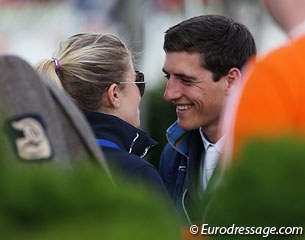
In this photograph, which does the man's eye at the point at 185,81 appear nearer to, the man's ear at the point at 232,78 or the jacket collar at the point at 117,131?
the man's ear at the point at 232,78

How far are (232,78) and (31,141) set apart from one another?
2320mm

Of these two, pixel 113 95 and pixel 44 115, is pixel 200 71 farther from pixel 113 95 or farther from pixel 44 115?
pixel 44 115

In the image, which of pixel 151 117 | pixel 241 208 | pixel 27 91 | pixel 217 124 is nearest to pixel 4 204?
pixel 241 208

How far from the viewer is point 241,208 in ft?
2.46

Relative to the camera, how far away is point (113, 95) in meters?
3.06

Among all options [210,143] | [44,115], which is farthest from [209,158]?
[44,115]

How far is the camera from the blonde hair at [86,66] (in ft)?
9.67

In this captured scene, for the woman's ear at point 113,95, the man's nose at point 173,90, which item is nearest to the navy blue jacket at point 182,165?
the man's nose at point 173,90

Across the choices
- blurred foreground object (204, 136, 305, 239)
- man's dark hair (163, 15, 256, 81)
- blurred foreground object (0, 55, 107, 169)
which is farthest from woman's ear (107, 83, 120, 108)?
blurred foreground object (204, 136, 305, 239)

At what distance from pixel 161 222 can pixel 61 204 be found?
0.29 feet

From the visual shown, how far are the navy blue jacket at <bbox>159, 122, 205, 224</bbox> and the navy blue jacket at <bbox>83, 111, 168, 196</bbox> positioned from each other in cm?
27

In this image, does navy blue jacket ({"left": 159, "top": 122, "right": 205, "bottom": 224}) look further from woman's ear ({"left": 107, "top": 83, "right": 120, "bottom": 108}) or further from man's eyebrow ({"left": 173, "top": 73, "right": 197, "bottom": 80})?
woman's ear ({"left": 107, "top": 83, "right": 120, "bottom": 108})

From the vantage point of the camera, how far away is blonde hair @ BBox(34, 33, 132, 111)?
2947 mm

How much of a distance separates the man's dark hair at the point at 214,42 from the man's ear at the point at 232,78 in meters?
0.02
